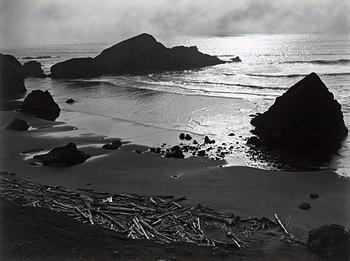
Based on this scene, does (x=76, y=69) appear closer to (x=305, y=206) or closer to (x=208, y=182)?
(x=208, y=182)

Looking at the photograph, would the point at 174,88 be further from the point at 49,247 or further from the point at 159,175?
the point at 49,247

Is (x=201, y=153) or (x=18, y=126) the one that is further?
(x=18, y=126)

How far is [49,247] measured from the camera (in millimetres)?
9055

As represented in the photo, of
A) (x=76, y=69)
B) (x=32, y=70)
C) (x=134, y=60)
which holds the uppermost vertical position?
(x=134, y=60)

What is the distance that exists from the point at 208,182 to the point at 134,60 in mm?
64472

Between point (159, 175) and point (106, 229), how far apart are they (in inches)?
244

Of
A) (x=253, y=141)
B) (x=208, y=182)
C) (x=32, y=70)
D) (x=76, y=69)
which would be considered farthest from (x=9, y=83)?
(x=208, y=182)

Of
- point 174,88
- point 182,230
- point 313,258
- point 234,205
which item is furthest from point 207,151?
point 174,88

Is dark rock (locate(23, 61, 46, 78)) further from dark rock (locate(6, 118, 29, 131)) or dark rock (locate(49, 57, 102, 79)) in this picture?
dark rock (locate(6, 118, 29, 131))

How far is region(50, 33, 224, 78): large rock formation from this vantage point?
70938 mm

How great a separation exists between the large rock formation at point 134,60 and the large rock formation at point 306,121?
50890 millimetres

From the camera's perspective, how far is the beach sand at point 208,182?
1332 cm

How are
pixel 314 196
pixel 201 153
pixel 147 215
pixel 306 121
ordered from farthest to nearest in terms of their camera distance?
pixel 306 121
pixel 201 153
pixel 314 196
pixel 147 215

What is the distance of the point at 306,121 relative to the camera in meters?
23.0
